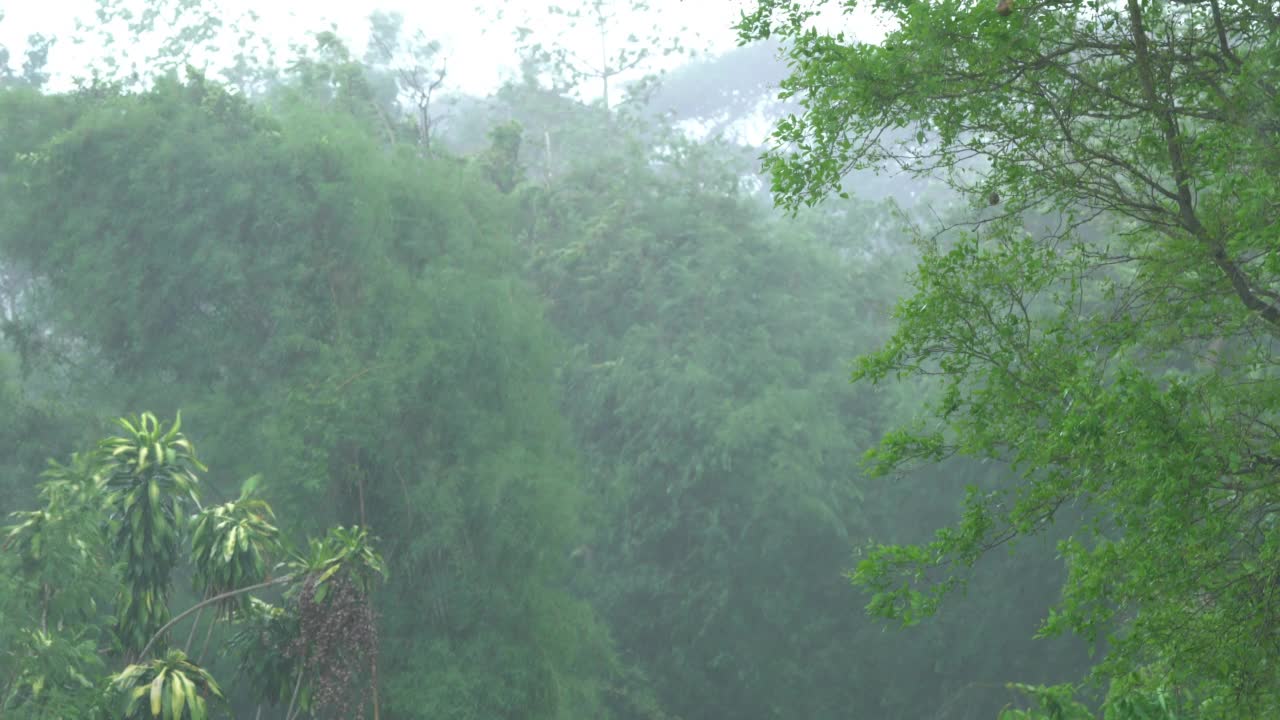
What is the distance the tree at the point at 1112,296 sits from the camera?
3.44 meters

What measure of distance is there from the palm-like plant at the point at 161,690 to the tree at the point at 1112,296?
4.54 meters

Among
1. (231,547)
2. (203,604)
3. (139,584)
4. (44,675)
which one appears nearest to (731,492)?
(231,547)

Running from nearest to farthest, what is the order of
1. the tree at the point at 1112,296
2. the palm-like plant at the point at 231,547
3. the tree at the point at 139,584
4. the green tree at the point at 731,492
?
the tree at the point at 1112,296 < the tree at the point at 139,584 < the palm-like plant at the point at 231,547 < the green tree at the point at 731,492

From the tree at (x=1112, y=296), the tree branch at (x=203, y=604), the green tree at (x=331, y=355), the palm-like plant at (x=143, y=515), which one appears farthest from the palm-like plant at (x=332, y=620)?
the tree at (x=1112, y=296)

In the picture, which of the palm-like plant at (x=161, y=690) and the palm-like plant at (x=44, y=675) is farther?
the palm-like plant at (x=161, y=690)

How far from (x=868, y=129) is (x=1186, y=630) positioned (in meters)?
1.93

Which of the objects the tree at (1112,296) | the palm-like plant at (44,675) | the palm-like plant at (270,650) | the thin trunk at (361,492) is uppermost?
the tree at (1112,296)

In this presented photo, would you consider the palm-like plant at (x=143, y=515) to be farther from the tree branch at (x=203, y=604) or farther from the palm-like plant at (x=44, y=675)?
the palm-like plant at (x=44, y=675)

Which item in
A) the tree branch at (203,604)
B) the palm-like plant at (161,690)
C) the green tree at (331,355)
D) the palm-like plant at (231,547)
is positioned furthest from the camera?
the green tree at (331,355)

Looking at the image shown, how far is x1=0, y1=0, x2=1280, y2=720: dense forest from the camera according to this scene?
3.81m

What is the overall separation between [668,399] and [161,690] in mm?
7416

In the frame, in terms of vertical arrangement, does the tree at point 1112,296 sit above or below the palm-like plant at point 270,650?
above

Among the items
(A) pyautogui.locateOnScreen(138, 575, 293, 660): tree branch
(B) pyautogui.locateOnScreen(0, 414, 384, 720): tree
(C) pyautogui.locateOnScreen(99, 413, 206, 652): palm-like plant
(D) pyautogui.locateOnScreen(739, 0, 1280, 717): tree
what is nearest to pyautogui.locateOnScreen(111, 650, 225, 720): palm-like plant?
(B) pyautogui.locateOnScreen(0, 414, 384, 720): tree

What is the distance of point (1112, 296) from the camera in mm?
4113
